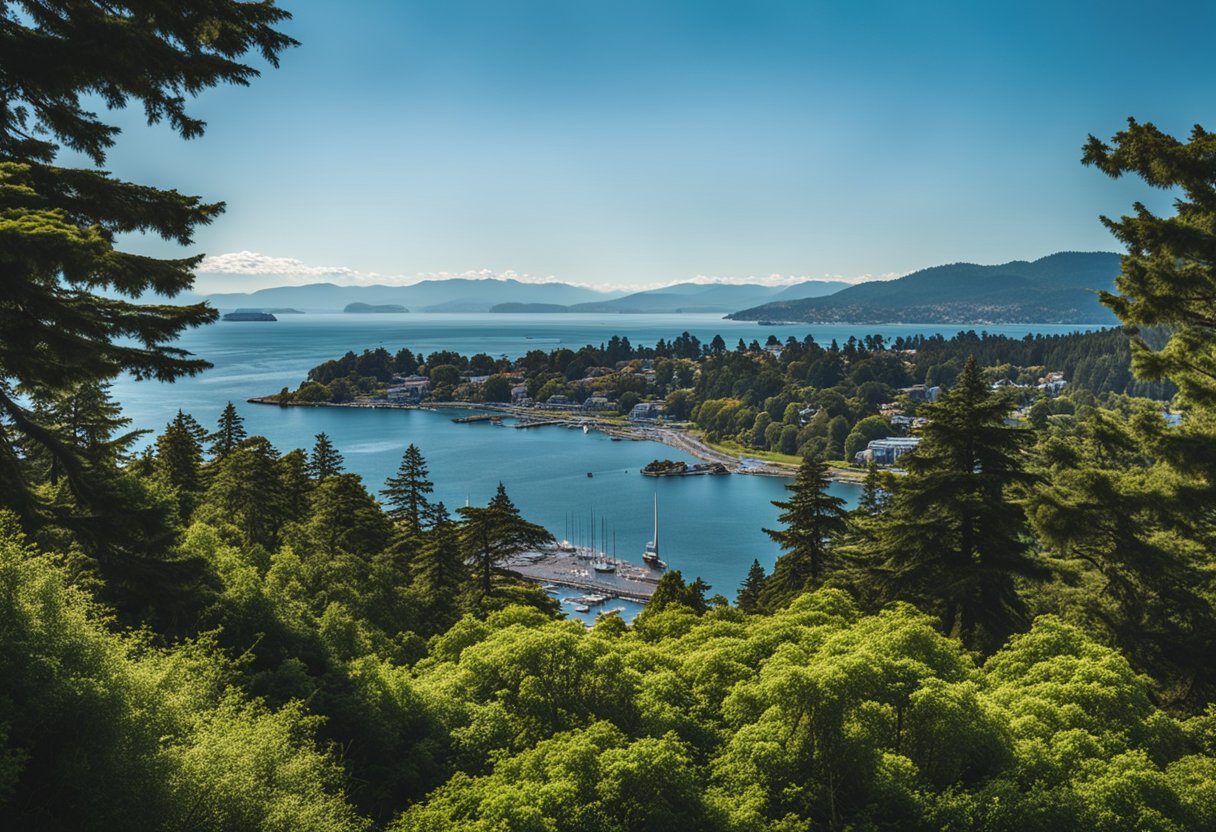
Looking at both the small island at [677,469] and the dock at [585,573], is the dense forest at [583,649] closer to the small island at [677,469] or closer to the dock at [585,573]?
the dock at [585,573]

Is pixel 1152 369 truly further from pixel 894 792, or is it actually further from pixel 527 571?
pixel 527 571

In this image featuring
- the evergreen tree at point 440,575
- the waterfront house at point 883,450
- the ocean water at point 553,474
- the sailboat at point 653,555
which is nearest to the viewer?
the evergreen tree at point 440,575

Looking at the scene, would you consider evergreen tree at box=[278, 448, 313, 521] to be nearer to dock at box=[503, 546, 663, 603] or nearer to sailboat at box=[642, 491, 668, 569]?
dock at box=[503, 546, 663, 603]

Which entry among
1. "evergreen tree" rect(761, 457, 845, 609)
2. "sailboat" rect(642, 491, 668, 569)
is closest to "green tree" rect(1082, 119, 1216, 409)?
"evergreen tree" rect(761, 457, 845, 609)

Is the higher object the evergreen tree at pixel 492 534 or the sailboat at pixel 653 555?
the evergreen tree at pixel 492 534

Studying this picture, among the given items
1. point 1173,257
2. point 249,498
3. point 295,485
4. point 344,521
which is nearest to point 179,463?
point 295,485

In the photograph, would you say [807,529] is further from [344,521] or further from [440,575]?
[344,521]

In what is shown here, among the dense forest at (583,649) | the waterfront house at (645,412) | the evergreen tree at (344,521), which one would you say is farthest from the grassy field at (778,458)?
the dense forest at (583,649)

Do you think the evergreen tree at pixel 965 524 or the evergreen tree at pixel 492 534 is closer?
the evergreen tree at pixel 965 524
